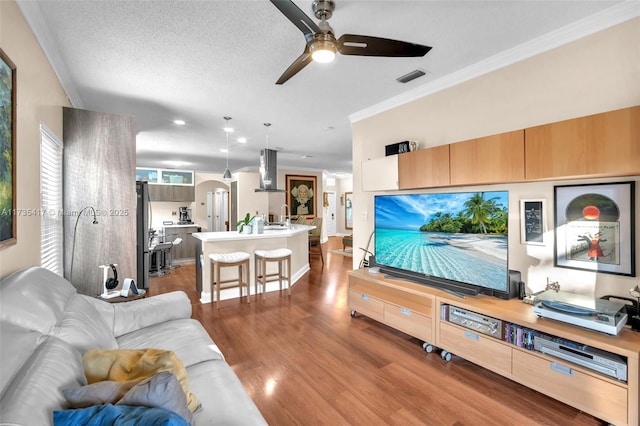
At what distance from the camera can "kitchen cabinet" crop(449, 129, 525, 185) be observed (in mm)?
2281

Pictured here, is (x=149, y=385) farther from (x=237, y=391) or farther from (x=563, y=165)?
(x=563, y=165)

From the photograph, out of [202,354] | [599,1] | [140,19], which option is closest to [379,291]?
[202,354]

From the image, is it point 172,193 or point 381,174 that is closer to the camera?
point 381,174

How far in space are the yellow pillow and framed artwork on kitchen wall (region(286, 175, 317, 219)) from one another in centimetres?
745

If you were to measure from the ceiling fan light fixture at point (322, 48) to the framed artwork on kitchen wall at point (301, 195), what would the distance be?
23.6 ft

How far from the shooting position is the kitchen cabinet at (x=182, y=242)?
23.2 feet

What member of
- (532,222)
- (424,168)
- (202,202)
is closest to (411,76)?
(424,168)

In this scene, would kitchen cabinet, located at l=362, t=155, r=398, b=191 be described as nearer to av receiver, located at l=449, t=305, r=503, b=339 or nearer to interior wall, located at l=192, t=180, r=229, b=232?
av receiver, located at l=449, t=305, r=503, b=339

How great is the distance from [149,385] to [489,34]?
3.01 metres

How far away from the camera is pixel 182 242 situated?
23.4ft

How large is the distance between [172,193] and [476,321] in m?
8.30

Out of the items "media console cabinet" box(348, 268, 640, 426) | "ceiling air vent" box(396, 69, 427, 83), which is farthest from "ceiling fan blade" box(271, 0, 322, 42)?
"media console cabinet" box(348, 268, 640, 426)

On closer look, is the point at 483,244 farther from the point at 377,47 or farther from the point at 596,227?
the point at 377,47

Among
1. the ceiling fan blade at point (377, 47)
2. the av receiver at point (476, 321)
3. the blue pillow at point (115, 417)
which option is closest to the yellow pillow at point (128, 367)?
the blue pillow at point (115, 417)
